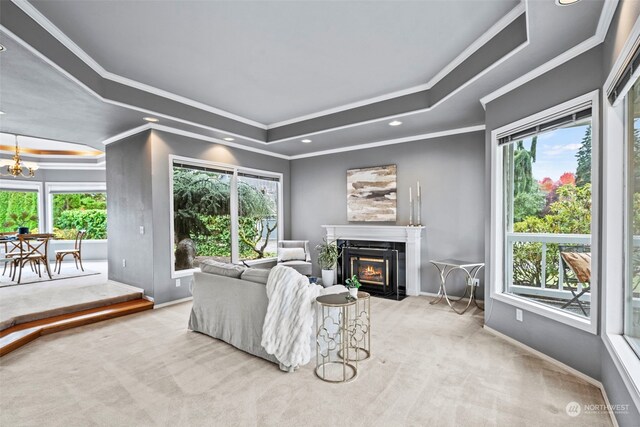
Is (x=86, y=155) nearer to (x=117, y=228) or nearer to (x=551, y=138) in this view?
(x=117, y=228)

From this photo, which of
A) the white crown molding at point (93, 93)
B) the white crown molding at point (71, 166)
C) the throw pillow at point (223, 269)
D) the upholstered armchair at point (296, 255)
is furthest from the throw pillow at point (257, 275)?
the white crown molding at point (71, 166)

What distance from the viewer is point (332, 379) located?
2482 mm

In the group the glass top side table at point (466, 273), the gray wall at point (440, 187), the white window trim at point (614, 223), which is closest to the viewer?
the white window trim at point (614, 223)

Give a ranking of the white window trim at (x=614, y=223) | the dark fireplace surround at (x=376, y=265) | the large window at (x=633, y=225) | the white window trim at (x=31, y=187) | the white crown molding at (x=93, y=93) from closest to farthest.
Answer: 1. the large window at (x=633, y=225)
2. the white window trim at (x=614, y=223)
3. the white crown molding at (x=93, y=93)
4. the dark fireplace surround at (x=376, y=265)
5. the white window trim at (x=31, y=187)

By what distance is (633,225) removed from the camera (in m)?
1.98

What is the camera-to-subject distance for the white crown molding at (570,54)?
202 centimetres

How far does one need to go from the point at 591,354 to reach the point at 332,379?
2027mm

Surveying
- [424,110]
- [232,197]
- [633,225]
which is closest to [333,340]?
[633,225]

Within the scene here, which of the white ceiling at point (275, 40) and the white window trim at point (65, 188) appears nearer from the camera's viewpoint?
the white ceiling at point (275, 40)

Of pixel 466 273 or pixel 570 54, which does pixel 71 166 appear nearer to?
pixel 466 273

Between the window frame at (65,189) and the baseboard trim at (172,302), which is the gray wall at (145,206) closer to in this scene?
the baseboard trim at (172,302)

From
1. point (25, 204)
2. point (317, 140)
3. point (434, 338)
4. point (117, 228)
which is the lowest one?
point (434, 338)

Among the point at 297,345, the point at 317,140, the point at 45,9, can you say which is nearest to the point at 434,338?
the point at 297,345

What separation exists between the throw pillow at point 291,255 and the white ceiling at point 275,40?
9.87 ft
